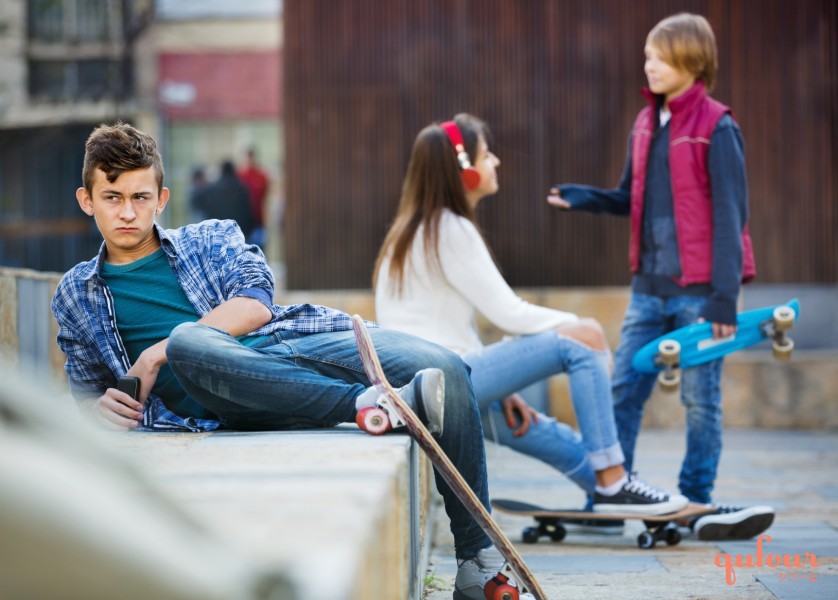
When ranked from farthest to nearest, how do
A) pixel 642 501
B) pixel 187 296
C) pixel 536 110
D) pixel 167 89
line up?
pixel 167 89
pixel 536 110
pixel 642 501
pixel 187 296

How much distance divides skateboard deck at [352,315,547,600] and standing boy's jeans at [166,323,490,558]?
160mm

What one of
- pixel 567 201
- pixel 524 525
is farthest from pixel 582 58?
pixel 524 525

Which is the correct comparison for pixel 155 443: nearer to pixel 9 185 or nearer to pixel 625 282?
pixel 625 282

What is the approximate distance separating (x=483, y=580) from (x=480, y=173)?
195cm

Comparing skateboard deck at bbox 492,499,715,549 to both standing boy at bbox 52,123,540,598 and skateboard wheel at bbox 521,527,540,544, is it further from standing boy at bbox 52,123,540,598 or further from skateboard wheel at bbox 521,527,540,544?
standing boy at bbox 52,123,540,598

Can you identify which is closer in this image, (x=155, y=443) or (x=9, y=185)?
(x=155, y=443)

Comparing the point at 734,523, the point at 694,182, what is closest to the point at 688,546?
the point at 734,523

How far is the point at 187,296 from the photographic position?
349 cm

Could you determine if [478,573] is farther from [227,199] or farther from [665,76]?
[227,199]

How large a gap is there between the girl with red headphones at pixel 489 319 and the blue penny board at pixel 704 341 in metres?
0.35

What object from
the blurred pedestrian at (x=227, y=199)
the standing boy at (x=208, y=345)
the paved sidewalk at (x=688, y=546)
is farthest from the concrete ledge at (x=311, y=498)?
the blurred pedestrian at (x=227, y=199)

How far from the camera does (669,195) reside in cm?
484

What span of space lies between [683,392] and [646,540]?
72 centimetres

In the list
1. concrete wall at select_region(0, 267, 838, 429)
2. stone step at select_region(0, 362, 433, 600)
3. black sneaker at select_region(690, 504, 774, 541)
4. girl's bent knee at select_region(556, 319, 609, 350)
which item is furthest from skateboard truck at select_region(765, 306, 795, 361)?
stone step at select_region(0, 362, 433, 600)
